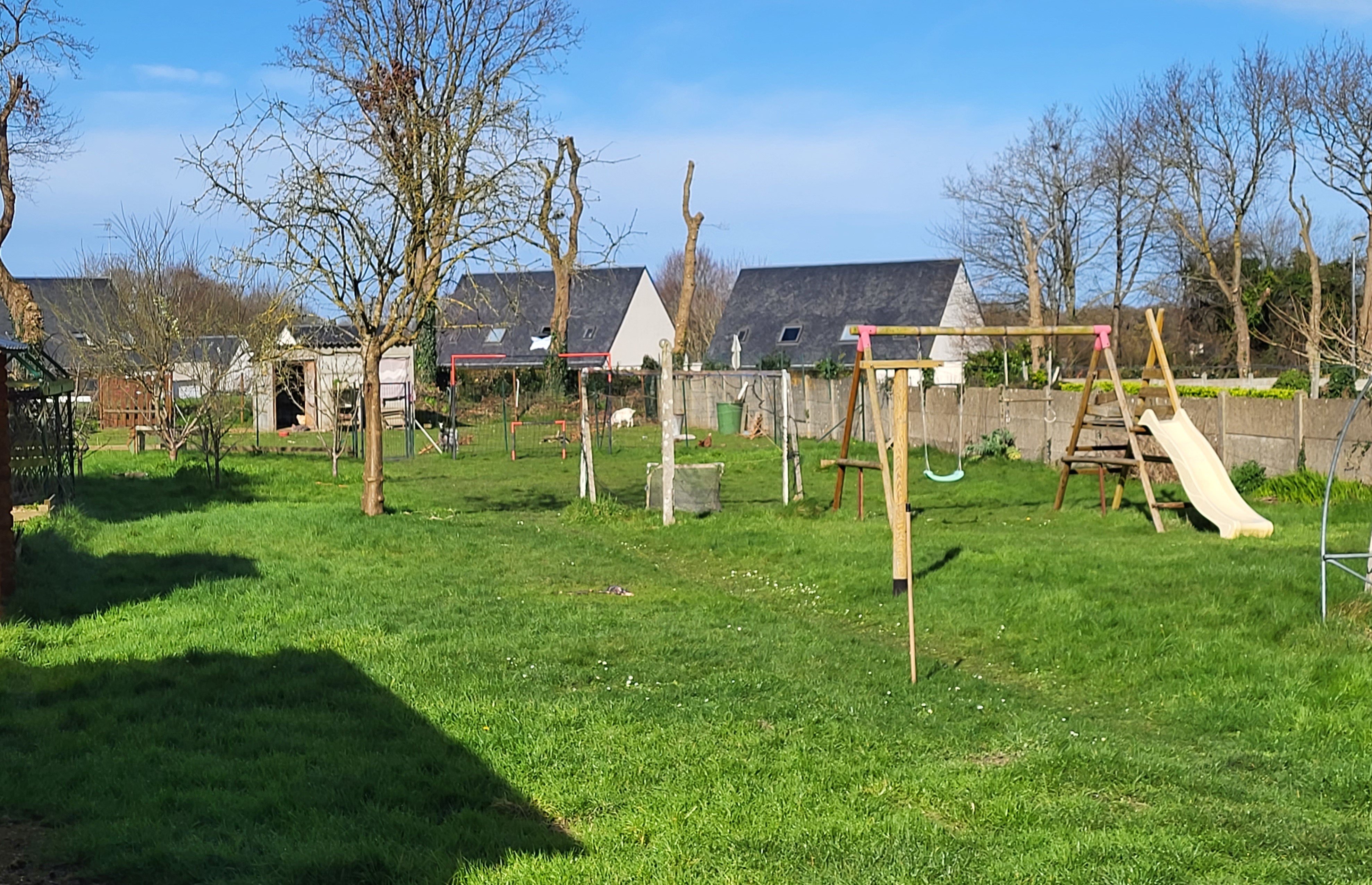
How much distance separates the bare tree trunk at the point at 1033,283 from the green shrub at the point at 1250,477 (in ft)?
95.9

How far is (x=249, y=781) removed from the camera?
6133 mm

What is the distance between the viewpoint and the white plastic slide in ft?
46.0

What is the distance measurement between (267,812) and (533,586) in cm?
624

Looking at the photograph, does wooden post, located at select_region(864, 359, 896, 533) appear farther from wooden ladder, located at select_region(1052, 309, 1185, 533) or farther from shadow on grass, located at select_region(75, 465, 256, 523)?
shadow on grass, located at select_region(75, 465, 256, 523)

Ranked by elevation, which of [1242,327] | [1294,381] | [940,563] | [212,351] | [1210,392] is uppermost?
[1242,327]

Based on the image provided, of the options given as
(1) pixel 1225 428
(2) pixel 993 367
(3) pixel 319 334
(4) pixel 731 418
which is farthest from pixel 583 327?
(1) pixel 1225 428

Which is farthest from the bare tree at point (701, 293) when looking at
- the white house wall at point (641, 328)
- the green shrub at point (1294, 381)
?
the green shrub at point (1294, 381)

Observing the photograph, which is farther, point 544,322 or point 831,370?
point 544,322

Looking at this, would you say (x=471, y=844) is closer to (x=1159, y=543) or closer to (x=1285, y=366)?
(x=1159, y=543)

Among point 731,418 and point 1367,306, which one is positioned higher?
point 1367,306

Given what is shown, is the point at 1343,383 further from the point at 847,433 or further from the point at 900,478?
the point at 900,478

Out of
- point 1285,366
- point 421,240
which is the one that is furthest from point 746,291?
point 421,240

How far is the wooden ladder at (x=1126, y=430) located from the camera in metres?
16.0

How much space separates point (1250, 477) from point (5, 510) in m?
15.3
